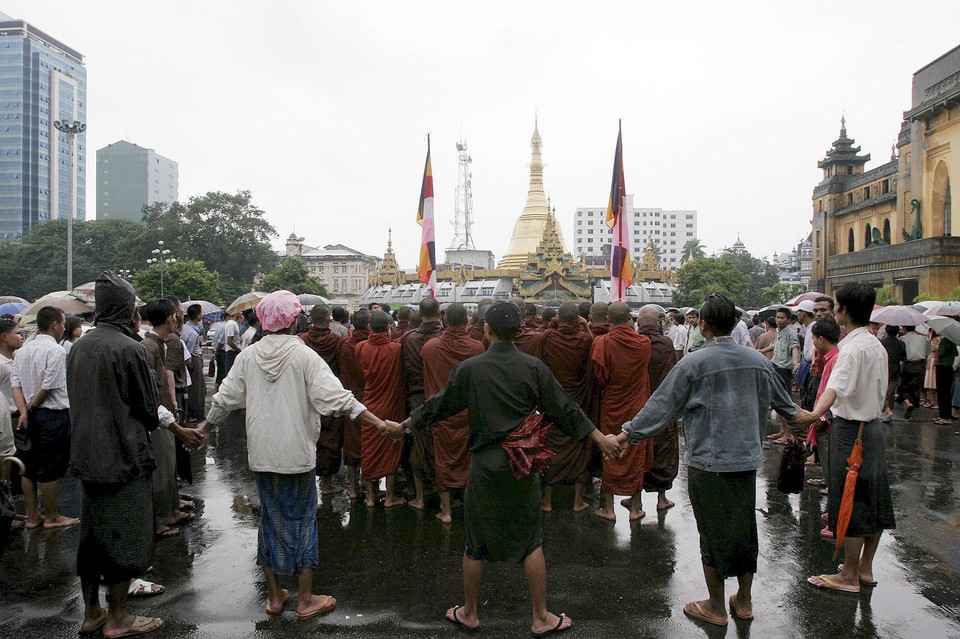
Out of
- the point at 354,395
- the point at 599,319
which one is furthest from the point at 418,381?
the point at 599,319

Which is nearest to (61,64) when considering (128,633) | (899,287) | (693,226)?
(899,287)

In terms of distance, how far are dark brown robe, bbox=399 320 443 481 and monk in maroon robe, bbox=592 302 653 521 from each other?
1529 millimetres

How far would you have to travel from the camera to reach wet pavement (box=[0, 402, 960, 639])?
3770mm

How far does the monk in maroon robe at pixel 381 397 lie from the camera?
19.8 feet

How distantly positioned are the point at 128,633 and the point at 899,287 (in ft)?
90.4

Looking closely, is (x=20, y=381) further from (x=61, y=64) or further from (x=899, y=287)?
(x=61, y=64)

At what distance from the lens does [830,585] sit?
4.19 m

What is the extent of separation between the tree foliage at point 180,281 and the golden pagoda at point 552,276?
64.5ft

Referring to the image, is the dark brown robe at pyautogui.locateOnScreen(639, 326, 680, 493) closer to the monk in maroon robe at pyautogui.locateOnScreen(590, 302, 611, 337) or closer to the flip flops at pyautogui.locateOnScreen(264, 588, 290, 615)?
the monk in maroon robe at pyautogui.locateOnScreen(590, 302, 611, 337)

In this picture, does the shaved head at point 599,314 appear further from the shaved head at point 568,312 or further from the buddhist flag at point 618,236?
the buddhist flag at point 618,236

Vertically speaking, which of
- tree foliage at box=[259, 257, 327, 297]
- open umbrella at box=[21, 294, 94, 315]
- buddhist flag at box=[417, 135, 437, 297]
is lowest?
open umbrella at box=[21, 294, 94, 315]

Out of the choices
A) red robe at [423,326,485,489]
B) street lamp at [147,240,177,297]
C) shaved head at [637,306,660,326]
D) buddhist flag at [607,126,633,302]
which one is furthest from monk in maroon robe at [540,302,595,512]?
street lamp at [147,240,177,297]

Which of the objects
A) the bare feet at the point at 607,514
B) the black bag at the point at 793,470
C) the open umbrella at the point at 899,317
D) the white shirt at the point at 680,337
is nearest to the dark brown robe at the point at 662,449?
the bare feet at the point at 607,514

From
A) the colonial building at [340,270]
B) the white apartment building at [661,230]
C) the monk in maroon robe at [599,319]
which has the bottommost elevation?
the monk in maroon robe at [599,319]
